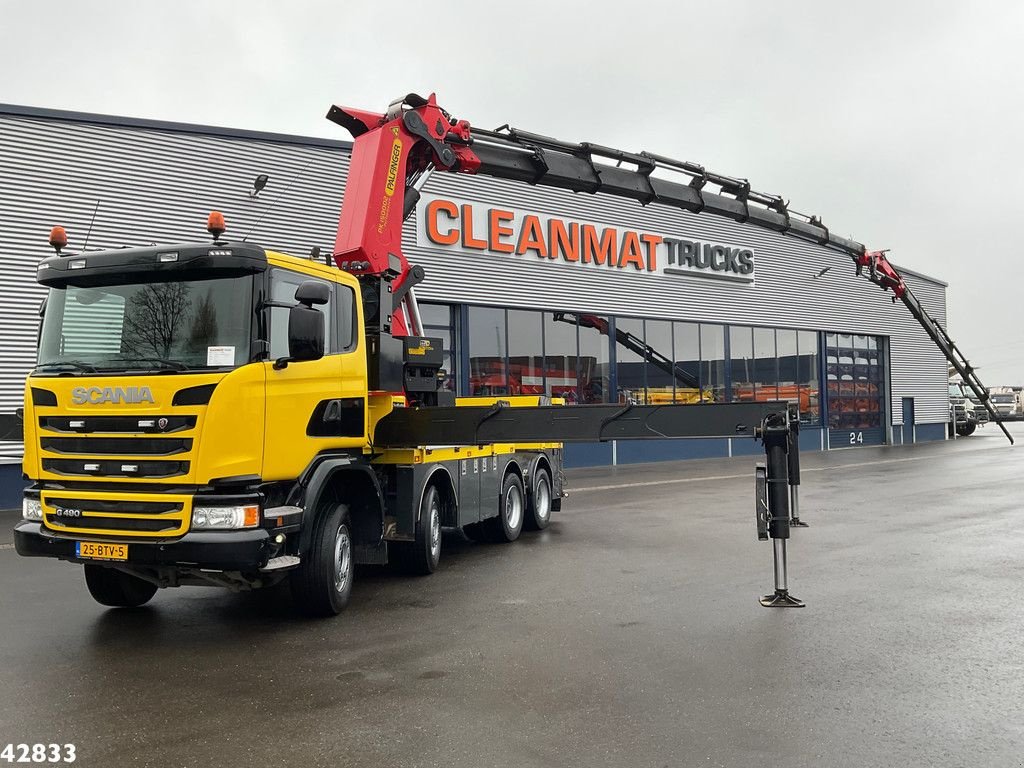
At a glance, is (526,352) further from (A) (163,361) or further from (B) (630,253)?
(A) (163,361)

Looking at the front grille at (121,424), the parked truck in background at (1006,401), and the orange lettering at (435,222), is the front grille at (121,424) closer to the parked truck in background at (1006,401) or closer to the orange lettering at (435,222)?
the orange lettering at (435,222)

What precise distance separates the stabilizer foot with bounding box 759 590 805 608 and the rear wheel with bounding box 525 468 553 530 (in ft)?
17.3

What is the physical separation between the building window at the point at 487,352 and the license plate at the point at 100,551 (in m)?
18.4

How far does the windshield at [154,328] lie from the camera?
256 inches

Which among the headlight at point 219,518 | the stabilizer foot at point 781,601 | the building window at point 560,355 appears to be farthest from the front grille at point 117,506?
the building window at point 560,355

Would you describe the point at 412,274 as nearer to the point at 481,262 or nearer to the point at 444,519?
→ the point at 444,519

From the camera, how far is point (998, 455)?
29.3 m

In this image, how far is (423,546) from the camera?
9188 millimetres

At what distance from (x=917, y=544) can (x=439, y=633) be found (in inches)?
269

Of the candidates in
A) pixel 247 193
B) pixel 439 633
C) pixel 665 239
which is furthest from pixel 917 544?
pixel 665 239

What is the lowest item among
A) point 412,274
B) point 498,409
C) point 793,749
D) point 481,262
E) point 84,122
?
point 793,749

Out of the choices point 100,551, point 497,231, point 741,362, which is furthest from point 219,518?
point 741,362

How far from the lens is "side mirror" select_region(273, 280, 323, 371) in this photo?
21.4ft

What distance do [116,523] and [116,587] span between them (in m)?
1.74
